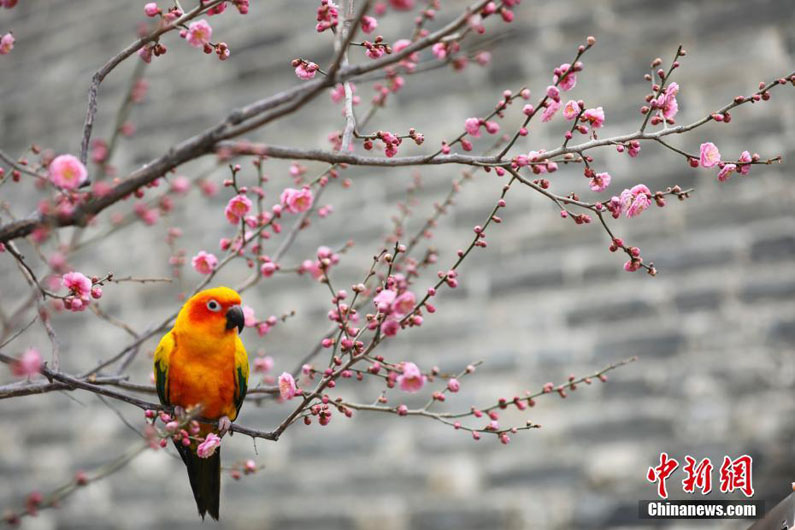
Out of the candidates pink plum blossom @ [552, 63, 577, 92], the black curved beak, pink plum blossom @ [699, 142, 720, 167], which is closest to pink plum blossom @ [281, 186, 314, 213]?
the black curved beak

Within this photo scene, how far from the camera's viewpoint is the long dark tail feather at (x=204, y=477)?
1.30 meters

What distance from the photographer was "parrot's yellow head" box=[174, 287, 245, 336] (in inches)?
48.2

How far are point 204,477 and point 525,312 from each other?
169 centimetres

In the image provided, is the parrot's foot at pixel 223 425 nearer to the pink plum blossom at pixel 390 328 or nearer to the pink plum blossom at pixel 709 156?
the pink plum blossom at pixel 390 328

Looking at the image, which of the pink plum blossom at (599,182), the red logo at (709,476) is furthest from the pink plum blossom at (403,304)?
the red logo at (709,476)

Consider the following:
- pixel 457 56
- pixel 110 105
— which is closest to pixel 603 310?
pixel 457 56

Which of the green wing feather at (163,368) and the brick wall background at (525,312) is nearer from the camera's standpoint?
the green wing feather at (163,368)

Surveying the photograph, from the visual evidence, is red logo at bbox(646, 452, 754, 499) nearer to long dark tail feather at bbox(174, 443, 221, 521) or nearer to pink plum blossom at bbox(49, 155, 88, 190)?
long dark tail feather at bbox(174, 443, 221, 521)

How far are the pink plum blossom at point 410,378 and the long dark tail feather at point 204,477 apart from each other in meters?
0.46

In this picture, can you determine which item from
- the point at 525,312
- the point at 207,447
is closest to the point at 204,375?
the point at 207,447

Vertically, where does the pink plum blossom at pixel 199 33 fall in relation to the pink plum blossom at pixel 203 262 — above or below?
above

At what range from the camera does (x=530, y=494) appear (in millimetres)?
2668

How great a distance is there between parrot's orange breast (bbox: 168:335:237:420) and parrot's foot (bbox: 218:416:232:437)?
1.2 inches

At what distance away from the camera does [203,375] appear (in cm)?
133
